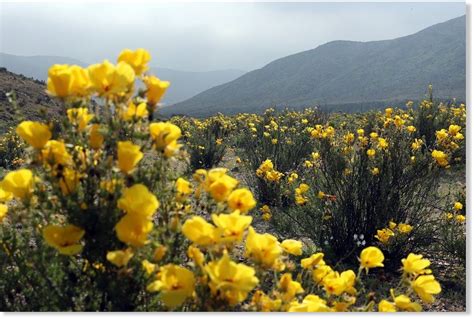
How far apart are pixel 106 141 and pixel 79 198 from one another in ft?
0.79

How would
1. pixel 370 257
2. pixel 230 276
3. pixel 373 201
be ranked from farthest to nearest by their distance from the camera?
pixel 373 201 < pixel 370 257 < pixel 230 276

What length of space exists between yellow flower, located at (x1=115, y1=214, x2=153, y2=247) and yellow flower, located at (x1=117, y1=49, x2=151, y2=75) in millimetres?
545

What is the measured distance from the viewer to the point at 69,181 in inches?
65.1

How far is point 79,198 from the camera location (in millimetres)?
1653

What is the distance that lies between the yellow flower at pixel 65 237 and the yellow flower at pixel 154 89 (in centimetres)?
54

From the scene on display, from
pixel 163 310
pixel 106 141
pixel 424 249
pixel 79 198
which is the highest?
pixel 106 141

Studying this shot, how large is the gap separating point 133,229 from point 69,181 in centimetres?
37

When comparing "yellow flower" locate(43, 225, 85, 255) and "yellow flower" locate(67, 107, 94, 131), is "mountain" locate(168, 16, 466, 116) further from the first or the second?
"yellow flower" locate(43, 225, 85, 255)

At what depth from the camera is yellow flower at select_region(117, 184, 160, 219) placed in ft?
4.80

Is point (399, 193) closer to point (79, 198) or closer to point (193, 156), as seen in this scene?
point (79, 198)

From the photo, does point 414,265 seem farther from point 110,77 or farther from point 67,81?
point 67,81

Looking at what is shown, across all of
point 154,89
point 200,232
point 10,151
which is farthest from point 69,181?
point 10,151

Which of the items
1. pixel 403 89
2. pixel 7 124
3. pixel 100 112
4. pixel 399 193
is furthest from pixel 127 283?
pixel 403 89

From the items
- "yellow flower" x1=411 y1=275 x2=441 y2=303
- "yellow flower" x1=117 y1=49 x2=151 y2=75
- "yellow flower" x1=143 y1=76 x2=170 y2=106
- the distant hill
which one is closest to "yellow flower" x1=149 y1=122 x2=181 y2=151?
"yellow flower" x1=143 y1=76 x2=170 y2=106
